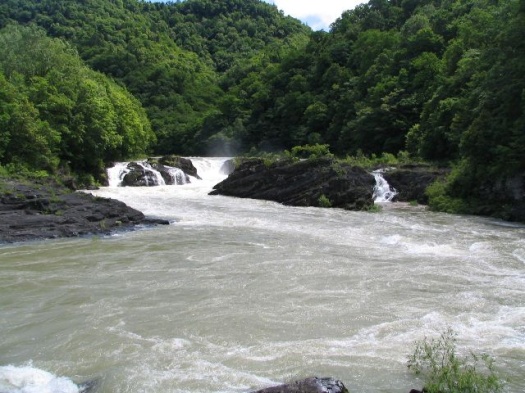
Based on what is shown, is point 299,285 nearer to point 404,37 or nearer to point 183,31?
point 404,37

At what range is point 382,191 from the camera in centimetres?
3700

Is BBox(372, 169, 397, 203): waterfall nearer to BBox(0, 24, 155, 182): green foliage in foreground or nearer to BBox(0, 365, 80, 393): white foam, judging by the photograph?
BBox(0, 24, 155, 182): green foliage in foreground

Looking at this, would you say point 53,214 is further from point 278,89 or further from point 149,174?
point 278,89

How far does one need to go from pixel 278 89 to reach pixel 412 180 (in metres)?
47.6

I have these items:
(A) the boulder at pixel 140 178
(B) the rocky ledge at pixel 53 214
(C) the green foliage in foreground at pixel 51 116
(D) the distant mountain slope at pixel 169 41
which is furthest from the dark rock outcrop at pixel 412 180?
(D) the distant mountain slope at pixel 169 41

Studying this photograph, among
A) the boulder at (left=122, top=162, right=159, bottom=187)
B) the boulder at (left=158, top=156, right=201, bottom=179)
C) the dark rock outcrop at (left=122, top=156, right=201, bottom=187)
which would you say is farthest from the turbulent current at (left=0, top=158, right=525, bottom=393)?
the boulder at (left=158, top=156, right=201, bottom=179)

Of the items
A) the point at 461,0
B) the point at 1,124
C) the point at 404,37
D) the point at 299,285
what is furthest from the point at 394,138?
the point at 299,285

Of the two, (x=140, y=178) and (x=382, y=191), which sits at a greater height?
(x=140, y=178)

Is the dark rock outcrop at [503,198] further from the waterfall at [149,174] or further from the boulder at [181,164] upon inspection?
the boulder at [181,164]

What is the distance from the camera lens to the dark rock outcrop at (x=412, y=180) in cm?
3534

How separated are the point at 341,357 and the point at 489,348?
2.74 m

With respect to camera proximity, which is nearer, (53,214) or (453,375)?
(453,375)

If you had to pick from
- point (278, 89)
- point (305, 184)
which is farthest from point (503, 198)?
point (278, 89)

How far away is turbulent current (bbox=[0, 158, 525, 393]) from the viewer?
29.0 feet
